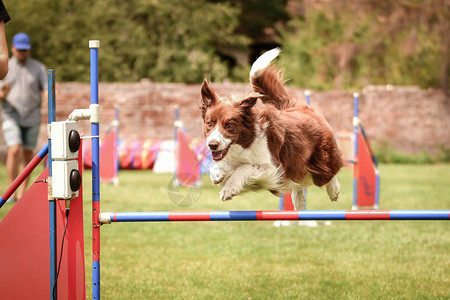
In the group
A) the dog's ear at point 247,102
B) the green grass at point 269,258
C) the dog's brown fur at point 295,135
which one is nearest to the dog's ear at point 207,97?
the dog's ear at point 247,102

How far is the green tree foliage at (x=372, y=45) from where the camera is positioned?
1969 cm

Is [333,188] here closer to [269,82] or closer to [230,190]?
[269,82]

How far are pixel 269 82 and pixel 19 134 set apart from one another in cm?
501

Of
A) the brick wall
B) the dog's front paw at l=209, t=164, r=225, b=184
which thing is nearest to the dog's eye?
the dog's front paw at l=209, t=164, r=225, b=184

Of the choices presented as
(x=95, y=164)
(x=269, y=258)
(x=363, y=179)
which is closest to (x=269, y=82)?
Result: (x=95, y=164)

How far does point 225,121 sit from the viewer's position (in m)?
3.38

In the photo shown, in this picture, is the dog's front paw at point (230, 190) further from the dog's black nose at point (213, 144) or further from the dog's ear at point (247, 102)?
the dog's ear at point (247, 102)

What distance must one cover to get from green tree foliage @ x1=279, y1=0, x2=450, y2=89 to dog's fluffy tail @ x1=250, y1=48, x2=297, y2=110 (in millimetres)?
16046

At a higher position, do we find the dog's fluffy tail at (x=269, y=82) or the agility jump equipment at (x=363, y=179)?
the dog's fluffy tail at (x=269, y=82)

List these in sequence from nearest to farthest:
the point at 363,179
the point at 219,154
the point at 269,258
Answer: the point at 219,154 → the point at 269,258 → the point at 363,179

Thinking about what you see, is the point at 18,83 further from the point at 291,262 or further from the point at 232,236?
the point at 291,262

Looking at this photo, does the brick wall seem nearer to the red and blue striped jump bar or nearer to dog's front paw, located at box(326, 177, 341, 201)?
dog's front paw, located at box(326, 177, 341, 201)

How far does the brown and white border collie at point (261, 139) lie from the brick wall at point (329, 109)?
1276 centimetres

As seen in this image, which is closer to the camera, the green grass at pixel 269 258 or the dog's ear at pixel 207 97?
the dog's ear at pixel 207 97
